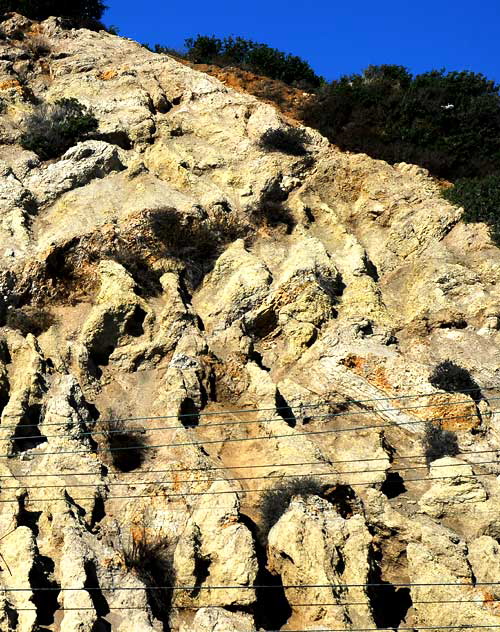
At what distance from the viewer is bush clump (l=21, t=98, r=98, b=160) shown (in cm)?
1795

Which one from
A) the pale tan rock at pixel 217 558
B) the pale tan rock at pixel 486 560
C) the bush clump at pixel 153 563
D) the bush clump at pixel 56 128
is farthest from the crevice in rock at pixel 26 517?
the bush clump at pixel 56 128

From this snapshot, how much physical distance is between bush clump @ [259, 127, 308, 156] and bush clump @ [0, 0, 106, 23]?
41.5ft

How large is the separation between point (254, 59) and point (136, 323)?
19.5 m

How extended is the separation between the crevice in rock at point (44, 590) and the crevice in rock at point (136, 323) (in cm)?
538

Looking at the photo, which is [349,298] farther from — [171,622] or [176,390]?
[171,622]

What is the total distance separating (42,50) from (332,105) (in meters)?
10.2

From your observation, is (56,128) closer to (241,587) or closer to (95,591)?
(95,591)

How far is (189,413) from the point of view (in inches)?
480

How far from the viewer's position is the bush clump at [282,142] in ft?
61.9

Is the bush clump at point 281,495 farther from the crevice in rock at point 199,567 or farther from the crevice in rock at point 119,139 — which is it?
the crevice in rock at point 119,139

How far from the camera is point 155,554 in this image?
387 inches

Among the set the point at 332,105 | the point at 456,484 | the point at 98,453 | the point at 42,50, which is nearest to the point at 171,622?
the point at 98,453

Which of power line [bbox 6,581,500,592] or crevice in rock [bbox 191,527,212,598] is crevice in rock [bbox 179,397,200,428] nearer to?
crevice in rock [bbox 191,527,212,598]

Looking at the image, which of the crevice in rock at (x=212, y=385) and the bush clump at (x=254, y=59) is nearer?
the crevice in rock at (x=212, y=385)
